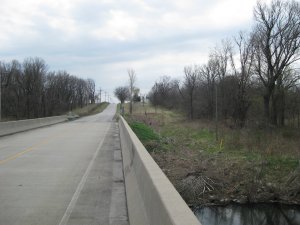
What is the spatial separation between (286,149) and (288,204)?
9773mm

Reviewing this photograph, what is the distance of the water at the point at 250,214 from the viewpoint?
1162 centimetres

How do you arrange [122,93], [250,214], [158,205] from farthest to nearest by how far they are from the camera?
[122,93]
[250,214]
[158,205]

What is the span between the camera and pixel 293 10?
47812 mm

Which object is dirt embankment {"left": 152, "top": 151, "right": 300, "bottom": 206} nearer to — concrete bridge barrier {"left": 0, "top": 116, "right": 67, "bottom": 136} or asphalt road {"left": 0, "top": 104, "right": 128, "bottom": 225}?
asphalt road {"left": 0, "top": 104, "right": 128, "bottom": 225}

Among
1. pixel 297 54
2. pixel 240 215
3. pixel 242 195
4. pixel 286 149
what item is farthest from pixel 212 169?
pixel 297 54

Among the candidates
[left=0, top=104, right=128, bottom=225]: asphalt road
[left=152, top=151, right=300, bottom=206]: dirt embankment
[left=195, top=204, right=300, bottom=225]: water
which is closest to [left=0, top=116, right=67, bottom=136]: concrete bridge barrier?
[left=0, top=104, right=128, bottom=225]: asphalt road

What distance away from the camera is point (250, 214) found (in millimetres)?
12328

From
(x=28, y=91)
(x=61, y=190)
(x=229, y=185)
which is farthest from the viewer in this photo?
(x=28, y=91)

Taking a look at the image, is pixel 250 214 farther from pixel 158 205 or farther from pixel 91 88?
pixel 91 88

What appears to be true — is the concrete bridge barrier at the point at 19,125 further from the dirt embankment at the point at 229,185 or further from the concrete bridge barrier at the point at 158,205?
the concrete bridge barrier at the point at 158,205

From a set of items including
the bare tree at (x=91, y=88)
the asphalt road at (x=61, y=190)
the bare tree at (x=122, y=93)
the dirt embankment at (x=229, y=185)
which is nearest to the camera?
the asphalt road at (x=61, y=190)

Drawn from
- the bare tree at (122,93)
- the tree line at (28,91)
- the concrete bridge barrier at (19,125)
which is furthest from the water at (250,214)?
the bare tree at (122,93)

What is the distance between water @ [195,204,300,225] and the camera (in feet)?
38.1

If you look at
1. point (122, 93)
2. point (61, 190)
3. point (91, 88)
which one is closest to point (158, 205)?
point (61, 190)
